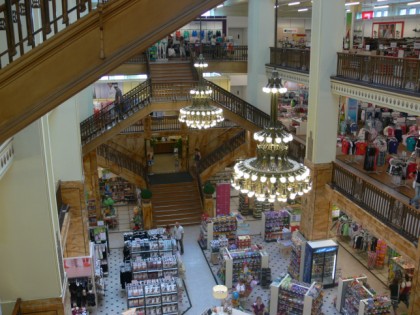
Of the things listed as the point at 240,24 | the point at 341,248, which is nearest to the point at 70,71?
the point at 341,248

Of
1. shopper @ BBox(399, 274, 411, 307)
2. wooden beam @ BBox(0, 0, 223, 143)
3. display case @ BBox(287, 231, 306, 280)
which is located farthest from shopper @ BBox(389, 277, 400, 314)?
wooden beam @ BBox(0, 0, 223, 143)

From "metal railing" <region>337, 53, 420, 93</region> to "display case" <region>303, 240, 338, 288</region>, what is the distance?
5.17m

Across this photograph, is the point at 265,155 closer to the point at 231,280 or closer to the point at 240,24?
the point at 231,280

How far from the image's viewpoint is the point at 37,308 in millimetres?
7375

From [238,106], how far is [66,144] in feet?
27.1

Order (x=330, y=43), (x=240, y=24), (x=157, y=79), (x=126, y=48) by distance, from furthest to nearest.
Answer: (x=240, y=24)
(x=157, y=79)
(x=330, y=43)
(x=126, y=48)

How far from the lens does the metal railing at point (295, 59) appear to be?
51.9 ft

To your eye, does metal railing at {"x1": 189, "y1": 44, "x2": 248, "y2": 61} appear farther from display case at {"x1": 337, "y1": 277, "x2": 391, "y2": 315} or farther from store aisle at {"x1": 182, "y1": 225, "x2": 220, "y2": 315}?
display case at {"x1": 337, "y1": 277, "x2": 391, "y2": 315}

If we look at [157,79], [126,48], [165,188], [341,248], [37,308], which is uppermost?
[126,48]

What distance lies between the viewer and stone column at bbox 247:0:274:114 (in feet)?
61.2

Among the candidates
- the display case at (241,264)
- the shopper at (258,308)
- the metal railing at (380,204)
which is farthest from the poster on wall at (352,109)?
the shopper at (258,308)

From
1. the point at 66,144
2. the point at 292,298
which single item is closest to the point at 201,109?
the point at 66,144

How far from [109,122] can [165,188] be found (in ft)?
14.4

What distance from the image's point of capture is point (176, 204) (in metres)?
19.2
